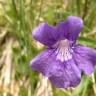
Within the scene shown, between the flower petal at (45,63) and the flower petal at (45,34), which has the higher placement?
the flower petal at (45,34)

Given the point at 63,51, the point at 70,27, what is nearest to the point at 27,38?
the point at 63,51

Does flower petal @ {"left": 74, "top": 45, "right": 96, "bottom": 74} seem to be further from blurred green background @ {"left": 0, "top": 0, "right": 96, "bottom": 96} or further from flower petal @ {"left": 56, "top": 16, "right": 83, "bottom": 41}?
blurred green background @ {"left": 0, "top": 0, "right": 96, "bottom": 96}

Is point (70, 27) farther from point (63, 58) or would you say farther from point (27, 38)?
point (27, 38)

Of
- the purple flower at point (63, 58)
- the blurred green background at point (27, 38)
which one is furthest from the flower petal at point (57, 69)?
the blurred green background at point (27, 38)

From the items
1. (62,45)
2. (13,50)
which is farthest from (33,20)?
(62,45)

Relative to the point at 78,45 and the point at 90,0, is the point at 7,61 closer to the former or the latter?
the point at 90,0

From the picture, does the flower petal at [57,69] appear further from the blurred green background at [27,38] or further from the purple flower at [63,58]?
the blurred green background at [27,38]

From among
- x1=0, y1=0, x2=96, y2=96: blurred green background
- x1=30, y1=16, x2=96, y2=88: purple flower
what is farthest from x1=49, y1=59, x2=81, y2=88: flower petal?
x1=0, y1=0, x2=96, y2=96: blurred green background
